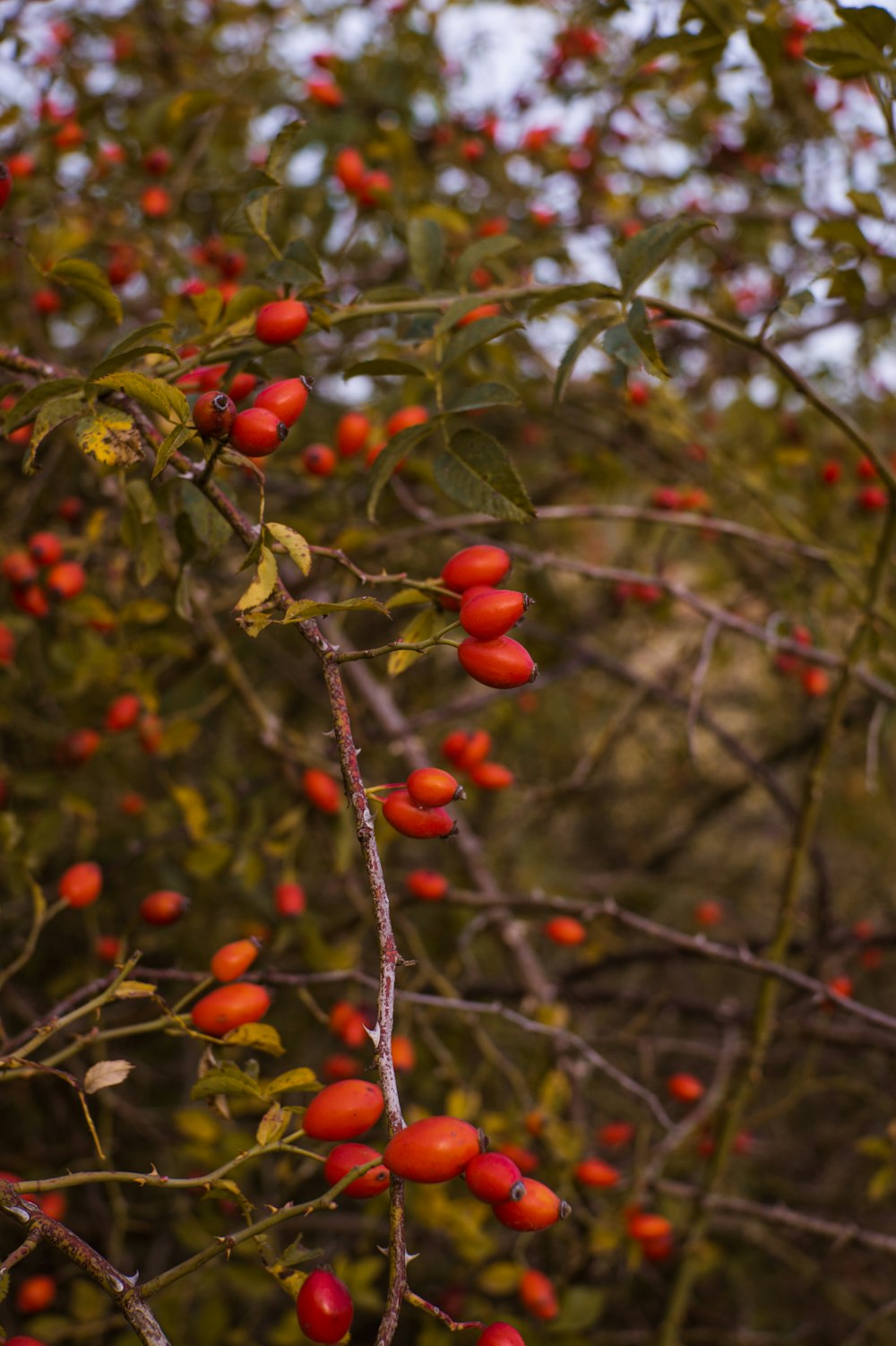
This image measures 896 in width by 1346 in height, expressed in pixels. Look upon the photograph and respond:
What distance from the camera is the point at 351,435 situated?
7.30 ft

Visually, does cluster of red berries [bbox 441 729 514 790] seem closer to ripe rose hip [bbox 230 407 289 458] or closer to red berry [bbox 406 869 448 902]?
red berry [bbox 406 869 448 902]

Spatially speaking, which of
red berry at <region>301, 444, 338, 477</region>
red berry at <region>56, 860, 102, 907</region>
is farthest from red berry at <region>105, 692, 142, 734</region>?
red berry at <region>301, 444, 338, 477</region>

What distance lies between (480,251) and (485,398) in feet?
1.15

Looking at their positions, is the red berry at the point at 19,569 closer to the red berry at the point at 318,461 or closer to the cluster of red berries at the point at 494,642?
the red berry at the point at 318,461

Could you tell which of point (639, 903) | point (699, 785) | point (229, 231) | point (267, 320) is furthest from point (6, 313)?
point (699, 785)

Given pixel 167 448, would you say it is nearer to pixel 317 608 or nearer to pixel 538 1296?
pixel 317 608

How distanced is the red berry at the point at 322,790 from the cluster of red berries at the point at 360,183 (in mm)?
1572

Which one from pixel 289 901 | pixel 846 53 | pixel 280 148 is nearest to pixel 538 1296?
pixel 289 901

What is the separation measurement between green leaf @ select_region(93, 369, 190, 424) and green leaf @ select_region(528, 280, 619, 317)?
572 millimetres

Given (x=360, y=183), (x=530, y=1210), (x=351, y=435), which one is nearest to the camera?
(x=530, y=1210)

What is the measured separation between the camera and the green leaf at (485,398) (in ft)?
4.20

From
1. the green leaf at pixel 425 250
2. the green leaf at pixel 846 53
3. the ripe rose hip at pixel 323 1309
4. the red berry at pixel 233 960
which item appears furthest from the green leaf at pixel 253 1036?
the green leaf at pixel 846 53

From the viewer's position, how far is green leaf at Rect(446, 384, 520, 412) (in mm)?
1280

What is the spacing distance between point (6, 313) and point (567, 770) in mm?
3053
